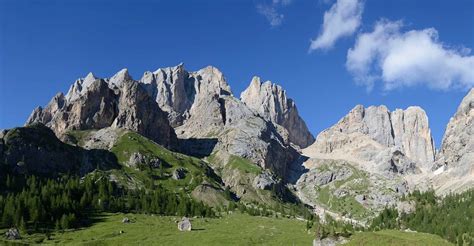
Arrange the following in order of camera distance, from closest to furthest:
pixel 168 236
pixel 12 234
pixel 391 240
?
pixel 391 240 < pixel 12 234 < pixel 168 236

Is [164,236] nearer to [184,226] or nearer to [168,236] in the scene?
[168,236]

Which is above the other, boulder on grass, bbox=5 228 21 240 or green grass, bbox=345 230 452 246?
boulder on grass, bbox=5 228 21 240

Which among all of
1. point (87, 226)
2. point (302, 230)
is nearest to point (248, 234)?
point (302, 230)

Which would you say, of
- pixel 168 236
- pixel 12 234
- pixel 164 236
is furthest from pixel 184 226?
pixel 12 234

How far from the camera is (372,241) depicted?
11719 cm

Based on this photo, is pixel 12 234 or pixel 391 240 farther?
pixel 12 234

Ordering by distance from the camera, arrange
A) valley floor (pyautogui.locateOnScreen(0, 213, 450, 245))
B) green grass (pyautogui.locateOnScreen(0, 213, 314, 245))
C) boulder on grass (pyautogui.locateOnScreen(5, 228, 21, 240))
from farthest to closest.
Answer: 1. green grass (pyautogui.locateOnScreen(0, 213, 314, 245))
2. valley floor (pyautogui.locateOnScreen(0, 213, 450, 245))
3. boulder on grass (pyautogui.locateOnScreen(5, 228, 21, 240))

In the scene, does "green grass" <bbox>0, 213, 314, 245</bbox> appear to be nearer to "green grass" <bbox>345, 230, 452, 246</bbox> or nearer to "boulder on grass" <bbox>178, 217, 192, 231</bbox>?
"boulder on grass" <bbox>178, 217, 192, 231</bbox>

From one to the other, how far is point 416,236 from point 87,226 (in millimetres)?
118921

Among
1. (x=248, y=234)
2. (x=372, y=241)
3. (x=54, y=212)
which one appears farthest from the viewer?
(x=54, y=212)

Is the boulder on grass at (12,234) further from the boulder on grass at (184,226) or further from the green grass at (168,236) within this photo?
the boulder on grass at (184,226)

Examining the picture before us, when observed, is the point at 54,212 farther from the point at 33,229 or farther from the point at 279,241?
the point at 279,241

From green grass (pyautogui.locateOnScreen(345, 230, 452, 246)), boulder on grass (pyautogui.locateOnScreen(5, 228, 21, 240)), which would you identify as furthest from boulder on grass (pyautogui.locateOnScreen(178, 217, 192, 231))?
green grass (pyautogui.locateOnScreen(345, 230, 452, 246))

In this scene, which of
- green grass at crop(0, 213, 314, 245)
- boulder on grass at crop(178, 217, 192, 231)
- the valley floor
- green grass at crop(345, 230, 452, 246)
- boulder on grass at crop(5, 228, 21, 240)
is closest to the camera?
green grass at crop(345, 230, 452, 246)
